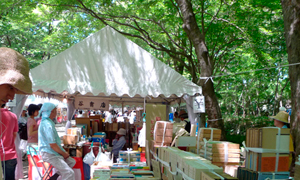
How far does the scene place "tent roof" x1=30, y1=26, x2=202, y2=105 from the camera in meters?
6.99

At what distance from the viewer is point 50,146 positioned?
485cm

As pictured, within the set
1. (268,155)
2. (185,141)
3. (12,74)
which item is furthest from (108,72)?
(12,74)

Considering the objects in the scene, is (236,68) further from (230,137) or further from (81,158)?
(81,158)

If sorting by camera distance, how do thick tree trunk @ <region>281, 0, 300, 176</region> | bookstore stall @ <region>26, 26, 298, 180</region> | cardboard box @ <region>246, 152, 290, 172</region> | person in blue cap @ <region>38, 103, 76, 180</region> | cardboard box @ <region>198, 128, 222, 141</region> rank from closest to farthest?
cardboard box @ <region>246, 152, 290, 172</region> < person in blue cap @ <region>38, 103, 76, 180</region> < cardboard box @ <region>198, 128, 222, 141</region> < thick tree trunk @ <region>281, 0, 300, 176</region> < bookstore stall @ <region>26, 26, 298, 180</region>

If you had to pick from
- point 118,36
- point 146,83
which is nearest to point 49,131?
point 146,83

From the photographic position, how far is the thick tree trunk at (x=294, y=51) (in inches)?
211

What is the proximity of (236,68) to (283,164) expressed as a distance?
15178 millimetres

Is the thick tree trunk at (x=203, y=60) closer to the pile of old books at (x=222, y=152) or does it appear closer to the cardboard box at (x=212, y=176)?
the pile of old books at (x=222, y=152)

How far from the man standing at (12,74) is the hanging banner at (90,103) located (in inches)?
421

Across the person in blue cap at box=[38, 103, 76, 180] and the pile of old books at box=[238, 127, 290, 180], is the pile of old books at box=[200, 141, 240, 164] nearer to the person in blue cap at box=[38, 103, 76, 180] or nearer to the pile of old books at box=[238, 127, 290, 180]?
the pile of old books at box=[238, 127, 290, 180]

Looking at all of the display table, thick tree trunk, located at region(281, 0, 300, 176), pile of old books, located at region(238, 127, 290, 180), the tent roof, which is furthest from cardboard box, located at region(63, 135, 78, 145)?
thick tree trunk, located at region(281, 0, 300, 176)

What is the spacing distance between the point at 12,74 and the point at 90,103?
1099cm

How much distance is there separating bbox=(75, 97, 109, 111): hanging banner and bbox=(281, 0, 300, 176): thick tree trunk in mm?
8804

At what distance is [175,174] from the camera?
3.51m
